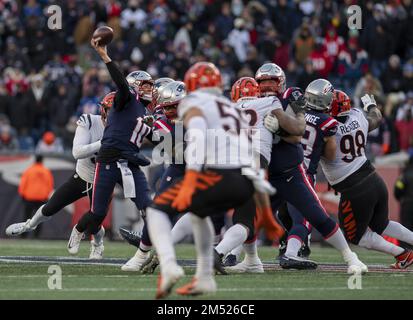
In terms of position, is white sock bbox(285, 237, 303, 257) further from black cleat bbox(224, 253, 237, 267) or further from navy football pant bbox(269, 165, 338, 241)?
navy football pant bbox(269, 165, 338, 241)

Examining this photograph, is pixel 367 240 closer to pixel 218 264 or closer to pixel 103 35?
pixel 218 264

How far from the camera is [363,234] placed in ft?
33.6

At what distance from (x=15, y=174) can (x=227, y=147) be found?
34.7 ft

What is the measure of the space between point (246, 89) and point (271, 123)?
3.12 ft

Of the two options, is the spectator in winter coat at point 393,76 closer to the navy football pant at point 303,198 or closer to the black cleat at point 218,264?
the navy football pant at point 303,198

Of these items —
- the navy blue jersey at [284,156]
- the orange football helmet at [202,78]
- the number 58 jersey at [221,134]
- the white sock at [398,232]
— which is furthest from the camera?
the white sock at [398,232]

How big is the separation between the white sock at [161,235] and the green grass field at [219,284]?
43 cm

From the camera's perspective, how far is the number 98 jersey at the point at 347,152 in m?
10.3

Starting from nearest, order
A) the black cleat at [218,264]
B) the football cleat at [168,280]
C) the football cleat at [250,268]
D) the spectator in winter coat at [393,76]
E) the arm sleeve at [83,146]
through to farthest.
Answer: the football cleat at [168,280], the black cleat at [218,264], the football cleat at [250,268], the arm sleeve at [83,146], the spectator in winter coat at [393,76]

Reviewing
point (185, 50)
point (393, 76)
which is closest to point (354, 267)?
point (393, 76)

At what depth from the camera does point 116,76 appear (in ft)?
31.0

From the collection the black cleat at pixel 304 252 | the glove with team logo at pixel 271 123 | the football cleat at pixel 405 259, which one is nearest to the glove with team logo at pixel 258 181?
the glove with team logo at pixel 271 123
